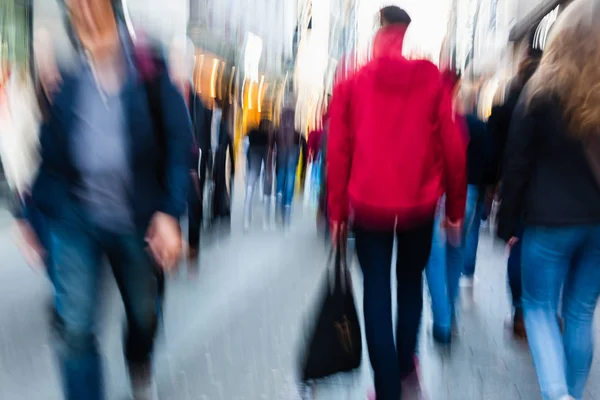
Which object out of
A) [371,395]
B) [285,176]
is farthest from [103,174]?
[285,176]

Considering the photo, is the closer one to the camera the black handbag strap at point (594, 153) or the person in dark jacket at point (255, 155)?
the black handbag strap at point (594, 153)

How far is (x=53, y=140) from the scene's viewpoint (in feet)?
6.81

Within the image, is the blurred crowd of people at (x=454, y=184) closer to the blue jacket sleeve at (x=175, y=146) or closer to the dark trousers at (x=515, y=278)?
the blue jacket sleeve at (x=175, y=146)

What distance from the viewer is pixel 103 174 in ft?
6.76

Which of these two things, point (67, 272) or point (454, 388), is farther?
point (454, 388)

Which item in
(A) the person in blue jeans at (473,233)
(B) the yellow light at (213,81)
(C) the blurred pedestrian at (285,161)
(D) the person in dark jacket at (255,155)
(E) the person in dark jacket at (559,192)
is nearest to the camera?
(E) the person in dark jacket at (559,192)

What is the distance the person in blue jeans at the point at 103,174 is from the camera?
80.3 inches

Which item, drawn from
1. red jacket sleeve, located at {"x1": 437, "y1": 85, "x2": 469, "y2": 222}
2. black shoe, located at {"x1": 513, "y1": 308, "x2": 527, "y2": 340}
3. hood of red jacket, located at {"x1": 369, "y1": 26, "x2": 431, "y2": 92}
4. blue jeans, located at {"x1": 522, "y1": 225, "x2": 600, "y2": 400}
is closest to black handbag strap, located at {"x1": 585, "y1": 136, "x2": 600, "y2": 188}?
blue jeans, located at {"x1": 522, "y1": 225, "x2": 600, "y2": 400}

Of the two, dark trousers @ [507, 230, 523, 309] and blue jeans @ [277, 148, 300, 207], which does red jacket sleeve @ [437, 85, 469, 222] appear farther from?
blue jeans @ [277, 148, 300, 207]

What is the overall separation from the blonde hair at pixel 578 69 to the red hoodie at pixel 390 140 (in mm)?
418

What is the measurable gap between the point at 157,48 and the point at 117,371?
5.83 feet

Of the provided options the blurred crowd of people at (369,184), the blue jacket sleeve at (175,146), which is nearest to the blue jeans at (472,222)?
the blurred crowd of people at (369,184)

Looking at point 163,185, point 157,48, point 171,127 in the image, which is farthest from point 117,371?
point 157,48

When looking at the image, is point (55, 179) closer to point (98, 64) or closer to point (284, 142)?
point (98, 64)
